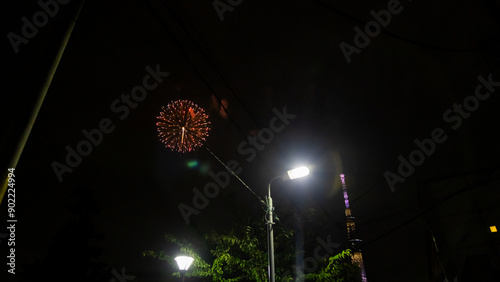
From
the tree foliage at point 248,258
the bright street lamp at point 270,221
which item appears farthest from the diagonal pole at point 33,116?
the tree foliage at point 248,258

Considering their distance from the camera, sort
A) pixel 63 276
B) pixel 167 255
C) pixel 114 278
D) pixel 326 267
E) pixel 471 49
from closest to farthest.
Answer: pixel 471 49 → pixel 326 267 → pixel 167 255 → pixel 63 276 → pixel 114 278

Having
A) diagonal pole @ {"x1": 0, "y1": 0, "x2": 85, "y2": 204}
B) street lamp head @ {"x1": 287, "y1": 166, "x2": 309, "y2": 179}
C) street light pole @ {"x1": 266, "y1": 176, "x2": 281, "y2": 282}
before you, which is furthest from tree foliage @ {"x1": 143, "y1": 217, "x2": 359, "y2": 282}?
diagonal pole @ {"x1": 0, "y1": 0, "x2": 85, "y2": 204}

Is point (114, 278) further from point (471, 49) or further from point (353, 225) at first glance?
point (471, 49)

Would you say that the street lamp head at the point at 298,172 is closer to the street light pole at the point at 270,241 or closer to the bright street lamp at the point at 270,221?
the bright street lamp at the point at 270,221

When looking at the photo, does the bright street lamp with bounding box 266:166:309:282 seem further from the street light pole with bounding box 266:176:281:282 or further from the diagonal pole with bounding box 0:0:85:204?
the diagonal pole with bounding box 0:0:85:204

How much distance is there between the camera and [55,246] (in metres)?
24.6

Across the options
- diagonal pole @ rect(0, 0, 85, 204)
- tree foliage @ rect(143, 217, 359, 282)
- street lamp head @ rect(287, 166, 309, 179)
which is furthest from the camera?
tree foliage @ rect(143, 217, 359, 282)

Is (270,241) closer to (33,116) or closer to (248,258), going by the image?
(248,258)

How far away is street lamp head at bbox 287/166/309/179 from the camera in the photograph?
793cm

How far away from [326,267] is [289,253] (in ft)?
5.21

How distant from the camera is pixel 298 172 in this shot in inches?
316

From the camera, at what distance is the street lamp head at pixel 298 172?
26.0 ft

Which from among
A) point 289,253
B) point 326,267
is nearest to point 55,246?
point 289,253

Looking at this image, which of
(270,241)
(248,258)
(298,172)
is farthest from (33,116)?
(248,258)
